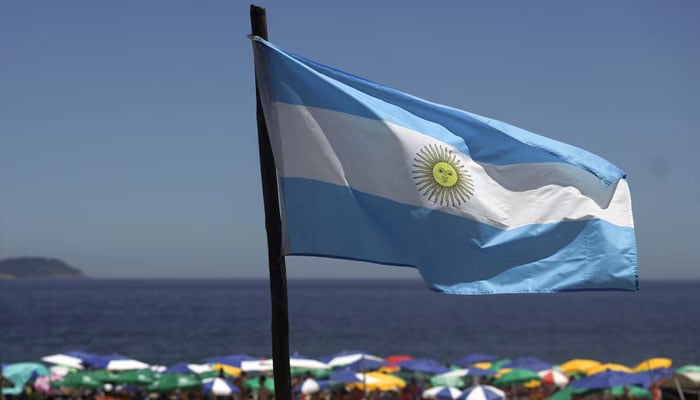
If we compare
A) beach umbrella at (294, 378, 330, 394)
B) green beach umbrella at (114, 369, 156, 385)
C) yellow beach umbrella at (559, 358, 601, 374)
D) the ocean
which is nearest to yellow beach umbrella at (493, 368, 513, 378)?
yellow beach umbrella at (559, 358, 601, 374)

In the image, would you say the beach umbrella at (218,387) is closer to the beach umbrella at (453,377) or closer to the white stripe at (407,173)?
the beach umbrella at (453,377)

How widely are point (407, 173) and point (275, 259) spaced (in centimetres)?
101

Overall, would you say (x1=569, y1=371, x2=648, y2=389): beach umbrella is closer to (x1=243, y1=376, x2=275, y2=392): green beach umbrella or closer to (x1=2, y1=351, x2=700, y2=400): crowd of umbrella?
(x1=2, y1=351, x2=700, y2=400): crowd of umbrella

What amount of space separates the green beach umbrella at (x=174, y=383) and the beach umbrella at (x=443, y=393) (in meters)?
6.75

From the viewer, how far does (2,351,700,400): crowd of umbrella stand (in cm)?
2330

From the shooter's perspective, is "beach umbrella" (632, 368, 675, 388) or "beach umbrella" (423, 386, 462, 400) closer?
"beach umbrella" (632, 368, 675, 388)

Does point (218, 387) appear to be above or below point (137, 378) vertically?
below

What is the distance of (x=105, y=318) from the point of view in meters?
104

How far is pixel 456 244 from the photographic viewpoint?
541 centimetres

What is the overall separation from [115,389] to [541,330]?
2522 inches

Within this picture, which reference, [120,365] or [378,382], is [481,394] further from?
[120,365]

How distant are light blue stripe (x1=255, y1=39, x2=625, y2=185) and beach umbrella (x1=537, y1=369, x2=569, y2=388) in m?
22.7

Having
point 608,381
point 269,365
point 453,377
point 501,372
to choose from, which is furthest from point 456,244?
point 501,372

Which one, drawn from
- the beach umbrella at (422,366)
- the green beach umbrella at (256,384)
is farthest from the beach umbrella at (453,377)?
the green beach umbrella at (256,384)
